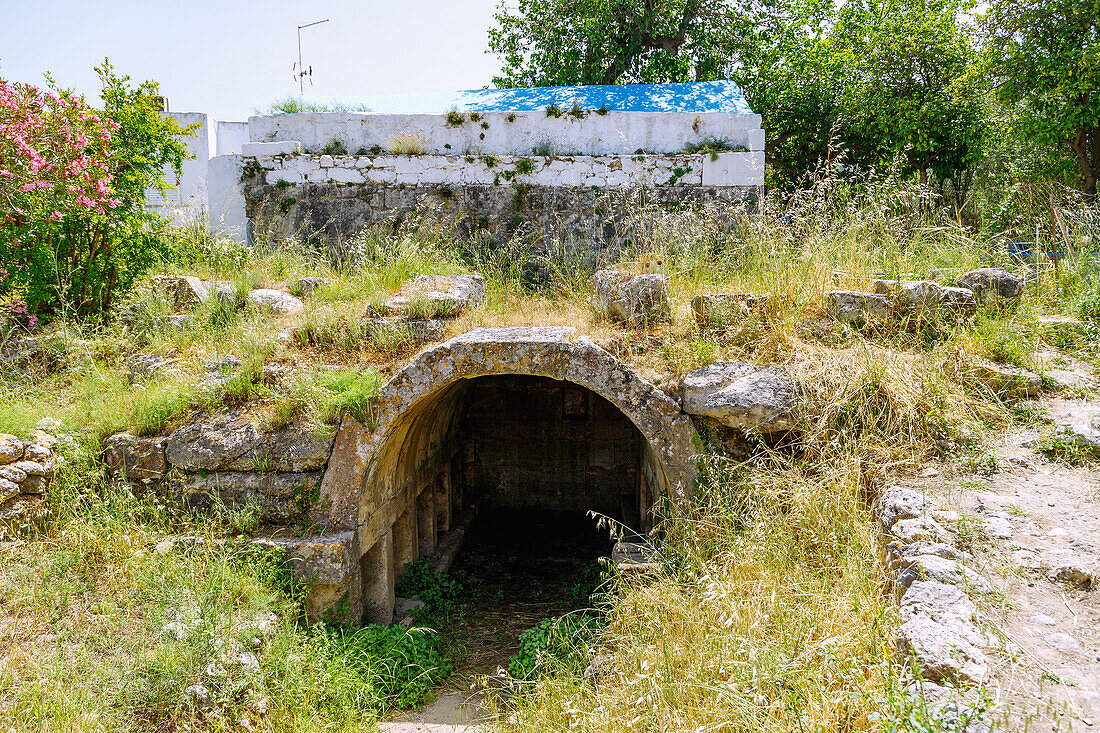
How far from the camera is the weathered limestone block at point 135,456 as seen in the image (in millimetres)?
5656

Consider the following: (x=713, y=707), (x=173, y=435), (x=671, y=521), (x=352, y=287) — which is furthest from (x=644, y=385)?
(x=173, y=435)

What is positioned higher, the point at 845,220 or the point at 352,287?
the point at 845,220

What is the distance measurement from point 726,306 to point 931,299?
1673 millimetres

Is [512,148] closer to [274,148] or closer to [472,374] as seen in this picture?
[274,148]

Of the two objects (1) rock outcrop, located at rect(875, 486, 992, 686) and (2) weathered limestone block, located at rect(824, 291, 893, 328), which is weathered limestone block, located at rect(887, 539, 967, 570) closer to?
(1) rock outcrop, located at rect(875, 486, 992, 686)

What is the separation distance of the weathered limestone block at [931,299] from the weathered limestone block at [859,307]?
0.14 metres

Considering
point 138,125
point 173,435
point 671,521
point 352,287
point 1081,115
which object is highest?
point 1081,115

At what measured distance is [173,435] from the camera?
5711mm

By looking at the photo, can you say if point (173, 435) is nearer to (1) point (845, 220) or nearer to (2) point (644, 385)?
(2) point (644, 385)

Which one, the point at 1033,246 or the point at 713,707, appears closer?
the point at 713,707

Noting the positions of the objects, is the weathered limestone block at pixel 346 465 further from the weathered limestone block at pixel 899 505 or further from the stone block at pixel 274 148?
the stone block at pixel 274 148

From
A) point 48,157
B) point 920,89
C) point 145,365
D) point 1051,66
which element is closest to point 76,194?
point 48,157

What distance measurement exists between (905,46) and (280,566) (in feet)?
35.5

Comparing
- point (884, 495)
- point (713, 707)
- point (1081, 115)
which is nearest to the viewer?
point (713, 707)
